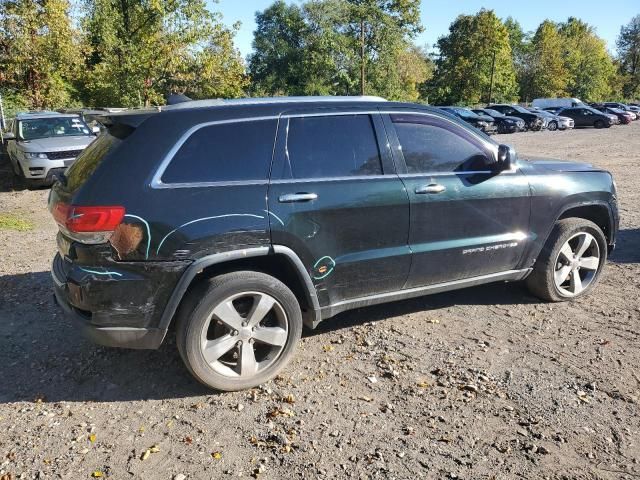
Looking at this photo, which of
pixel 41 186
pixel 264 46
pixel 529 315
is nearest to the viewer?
pixel 529 315

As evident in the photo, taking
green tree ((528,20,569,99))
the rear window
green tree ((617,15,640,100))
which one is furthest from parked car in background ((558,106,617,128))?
green tree ((617,15,640,100))

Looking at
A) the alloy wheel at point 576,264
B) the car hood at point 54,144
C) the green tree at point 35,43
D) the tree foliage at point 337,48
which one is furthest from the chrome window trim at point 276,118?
the tree foliage at point 337,48

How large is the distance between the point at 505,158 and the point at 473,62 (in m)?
52.6

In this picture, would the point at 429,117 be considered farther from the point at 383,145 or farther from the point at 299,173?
the point at 299,173

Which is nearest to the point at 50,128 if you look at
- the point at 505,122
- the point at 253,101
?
the point at 253,101

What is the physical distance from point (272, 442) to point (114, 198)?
1626mm

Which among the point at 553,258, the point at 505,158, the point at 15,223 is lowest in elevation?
the point at 15,223

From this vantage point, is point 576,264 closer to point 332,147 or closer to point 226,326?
point 332,147

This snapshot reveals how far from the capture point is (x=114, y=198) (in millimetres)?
3115

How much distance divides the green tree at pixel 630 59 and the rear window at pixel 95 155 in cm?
8499

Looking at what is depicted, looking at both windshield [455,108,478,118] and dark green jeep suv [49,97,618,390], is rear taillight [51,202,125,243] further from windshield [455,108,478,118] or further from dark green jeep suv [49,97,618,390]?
windshield [455,108,478,118]

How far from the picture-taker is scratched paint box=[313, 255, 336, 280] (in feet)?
11.8

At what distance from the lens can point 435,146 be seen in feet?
13.5

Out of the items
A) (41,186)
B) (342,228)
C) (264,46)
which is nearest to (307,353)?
(342,228)
